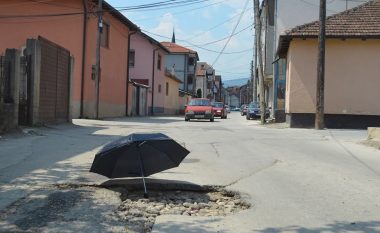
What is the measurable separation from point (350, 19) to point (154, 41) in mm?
23886

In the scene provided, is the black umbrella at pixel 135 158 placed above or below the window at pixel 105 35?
below

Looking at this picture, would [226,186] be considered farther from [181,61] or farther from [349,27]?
[181,61]

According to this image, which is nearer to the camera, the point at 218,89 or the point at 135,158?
the point at 135,158

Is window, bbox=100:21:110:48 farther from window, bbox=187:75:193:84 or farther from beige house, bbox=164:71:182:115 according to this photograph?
window, bbox=187:75:193:84

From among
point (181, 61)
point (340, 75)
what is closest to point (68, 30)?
point (340, 75)

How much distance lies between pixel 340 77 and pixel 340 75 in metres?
0.09

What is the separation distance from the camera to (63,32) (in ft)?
91.9

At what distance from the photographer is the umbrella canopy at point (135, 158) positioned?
23.4 feet

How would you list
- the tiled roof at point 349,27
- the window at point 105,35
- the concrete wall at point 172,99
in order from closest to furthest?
1. the tiled roof at point 349,27
2. the window at point 105,35
3. the concrete wall at point 172,99

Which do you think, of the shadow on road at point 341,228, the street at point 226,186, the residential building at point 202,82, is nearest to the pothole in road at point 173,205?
the street at point 226,186

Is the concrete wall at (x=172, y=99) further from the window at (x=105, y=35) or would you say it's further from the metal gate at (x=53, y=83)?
the metal gate at (x=53, y=83)

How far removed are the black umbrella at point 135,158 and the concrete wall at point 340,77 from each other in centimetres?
1737

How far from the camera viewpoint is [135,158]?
23.6ft

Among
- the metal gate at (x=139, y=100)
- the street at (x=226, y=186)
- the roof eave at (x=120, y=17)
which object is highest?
the roof eave at (x=120, y=17)
